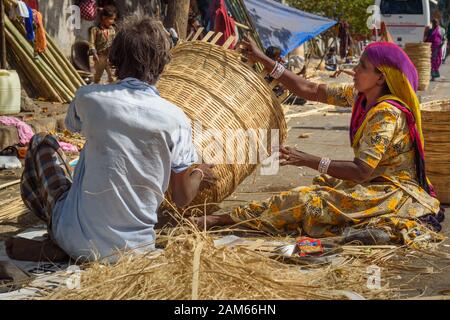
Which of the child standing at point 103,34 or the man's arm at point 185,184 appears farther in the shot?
the child standing at point 103,34

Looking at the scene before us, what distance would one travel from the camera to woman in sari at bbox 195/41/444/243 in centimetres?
435

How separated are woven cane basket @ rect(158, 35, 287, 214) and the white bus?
15.6 metres

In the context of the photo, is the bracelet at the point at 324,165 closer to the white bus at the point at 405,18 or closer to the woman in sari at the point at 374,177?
the woman in sari at the point at 374,177

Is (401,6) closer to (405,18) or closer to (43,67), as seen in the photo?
(405,18)

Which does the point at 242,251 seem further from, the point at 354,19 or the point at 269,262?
the point at 354,19

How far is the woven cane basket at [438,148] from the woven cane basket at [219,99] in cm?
111

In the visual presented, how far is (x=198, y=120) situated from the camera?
184 inches

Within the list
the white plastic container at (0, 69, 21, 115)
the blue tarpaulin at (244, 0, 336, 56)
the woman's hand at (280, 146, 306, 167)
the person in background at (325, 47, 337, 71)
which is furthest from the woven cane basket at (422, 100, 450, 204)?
the person in background at (325, 47, 337, 71)

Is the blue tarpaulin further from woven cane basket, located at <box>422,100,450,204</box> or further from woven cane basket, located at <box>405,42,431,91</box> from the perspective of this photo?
woven cane basket, located at <box>422,100,450,204</box>

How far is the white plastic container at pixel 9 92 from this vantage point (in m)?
8.06

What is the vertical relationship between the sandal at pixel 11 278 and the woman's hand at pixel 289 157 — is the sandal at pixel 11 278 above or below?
below

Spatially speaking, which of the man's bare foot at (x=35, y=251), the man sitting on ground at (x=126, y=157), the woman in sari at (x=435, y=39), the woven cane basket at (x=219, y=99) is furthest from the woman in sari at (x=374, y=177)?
the woman in sari at (x=435, y=39)

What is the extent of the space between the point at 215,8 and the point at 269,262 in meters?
8.44
